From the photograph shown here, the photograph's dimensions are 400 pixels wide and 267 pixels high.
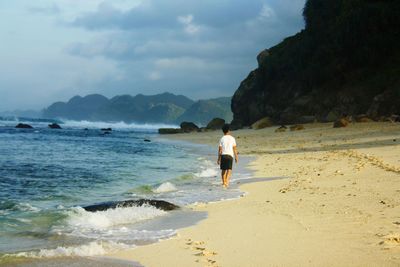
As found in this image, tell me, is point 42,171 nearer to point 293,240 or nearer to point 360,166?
point 360,166

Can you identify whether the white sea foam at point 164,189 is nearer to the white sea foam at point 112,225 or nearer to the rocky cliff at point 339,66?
the white sea foam at point 112,225

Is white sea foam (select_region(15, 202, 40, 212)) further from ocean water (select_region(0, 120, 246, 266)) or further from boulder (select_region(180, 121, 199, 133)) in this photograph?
boulder (select_region(180, 121, 199, 133))

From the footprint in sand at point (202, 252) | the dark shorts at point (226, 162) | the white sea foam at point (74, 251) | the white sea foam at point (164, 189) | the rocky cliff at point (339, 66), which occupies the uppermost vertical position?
the rocky cliff at point (339, 66)

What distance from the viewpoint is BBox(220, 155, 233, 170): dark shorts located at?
43.5 ft

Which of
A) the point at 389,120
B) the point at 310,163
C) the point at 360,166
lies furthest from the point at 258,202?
the point at 389,120

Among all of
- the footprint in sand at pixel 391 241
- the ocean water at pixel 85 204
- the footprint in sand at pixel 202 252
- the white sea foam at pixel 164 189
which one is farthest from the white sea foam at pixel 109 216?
the footprint in sand at pixel 391 241

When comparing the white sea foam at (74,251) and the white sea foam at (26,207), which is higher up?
the white sea foam at (74,251)

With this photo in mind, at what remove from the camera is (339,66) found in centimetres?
5022

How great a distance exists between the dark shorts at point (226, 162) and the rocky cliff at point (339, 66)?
95.5ft

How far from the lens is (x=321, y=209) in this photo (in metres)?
7.92

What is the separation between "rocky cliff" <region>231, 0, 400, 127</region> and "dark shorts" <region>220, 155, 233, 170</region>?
2911 centimetres

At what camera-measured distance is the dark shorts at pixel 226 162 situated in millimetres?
13271

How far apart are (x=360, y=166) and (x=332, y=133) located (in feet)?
58.2

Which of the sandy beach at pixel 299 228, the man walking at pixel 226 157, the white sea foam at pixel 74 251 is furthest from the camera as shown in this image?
the man walking at pixel 226 157
